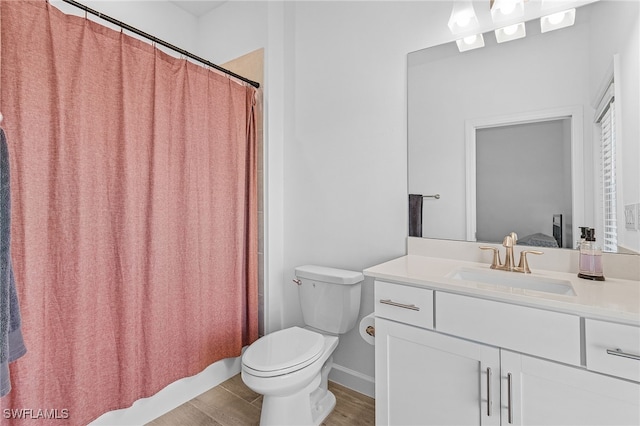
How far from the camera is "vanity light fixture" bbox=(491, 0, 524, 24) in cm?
143

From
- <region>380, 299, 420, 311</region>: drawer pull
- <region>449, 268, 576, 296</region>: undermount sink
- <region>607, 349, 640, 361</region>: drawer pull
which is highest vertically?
<region>449, 268, 576, 296</region>: undermount sink

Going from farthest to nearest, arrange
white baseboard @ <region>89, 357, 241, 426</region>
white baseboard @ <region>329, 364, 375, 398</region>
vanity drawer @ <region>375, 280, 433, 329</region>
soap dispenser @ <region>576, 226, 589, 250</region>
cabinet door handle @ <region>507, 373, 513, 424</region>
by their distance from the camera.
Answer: white baseboard @ <region>329, 364, 375, 398</region> → white baseboard @ <region>89, 357, 241, 426</region> → soap dispenser @ <region>576, 226, 589, 250</region> → vanity drawer @ <region>375, 280, 433, 329</region> → cabinet door handle @ <region>507, 373, 513, 424</region>

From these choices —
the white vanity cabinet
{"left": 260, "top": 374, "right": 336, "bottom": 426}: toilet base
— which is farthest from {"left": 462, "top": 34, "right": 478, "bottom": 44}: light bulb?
{"left": 260, "top": 374, "right": 336, "bottom": 426}: toilet base

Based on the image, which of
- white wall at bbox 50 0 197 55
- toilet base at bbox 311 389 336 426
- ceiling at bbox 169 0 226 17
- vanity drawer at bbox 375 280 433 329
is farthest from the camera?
ceiling at bbox 169 0 226 17

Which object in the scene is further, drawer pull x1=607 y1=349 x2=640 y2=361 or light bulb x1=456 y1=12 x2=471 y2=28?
light bulb x1=456 y1=12 x2=471 y2=28

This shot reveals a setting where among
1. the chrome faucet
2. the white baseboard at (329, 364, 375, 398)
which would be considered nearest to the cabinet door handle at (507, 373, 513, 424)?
the chrome faucet

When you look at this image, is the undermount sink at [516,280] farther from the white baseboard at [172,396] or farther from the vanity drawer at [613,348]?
the white baseboard at [172,396]

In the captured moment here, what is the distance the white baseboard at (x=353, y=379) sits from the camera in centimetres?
187

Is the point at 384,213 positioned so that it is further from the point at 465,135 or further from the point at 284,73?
the point at 284,73

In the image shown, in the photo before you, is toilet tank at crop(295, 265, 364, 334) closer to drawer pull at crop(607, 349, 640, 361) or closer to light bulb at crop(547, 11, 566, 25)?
drawer pull at crop(607, 349, 640, 361)

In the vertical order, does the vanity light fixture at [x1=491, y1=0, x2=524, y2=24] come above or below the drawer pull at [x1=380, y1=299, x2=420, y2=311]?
above

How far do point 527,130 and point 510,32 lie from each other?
470 millimetres

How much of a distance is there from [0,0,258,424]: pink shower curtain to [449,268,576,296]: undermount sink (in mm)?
1336

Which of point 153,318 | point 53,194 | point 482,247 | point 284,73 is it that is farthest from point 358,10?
point 153,318
